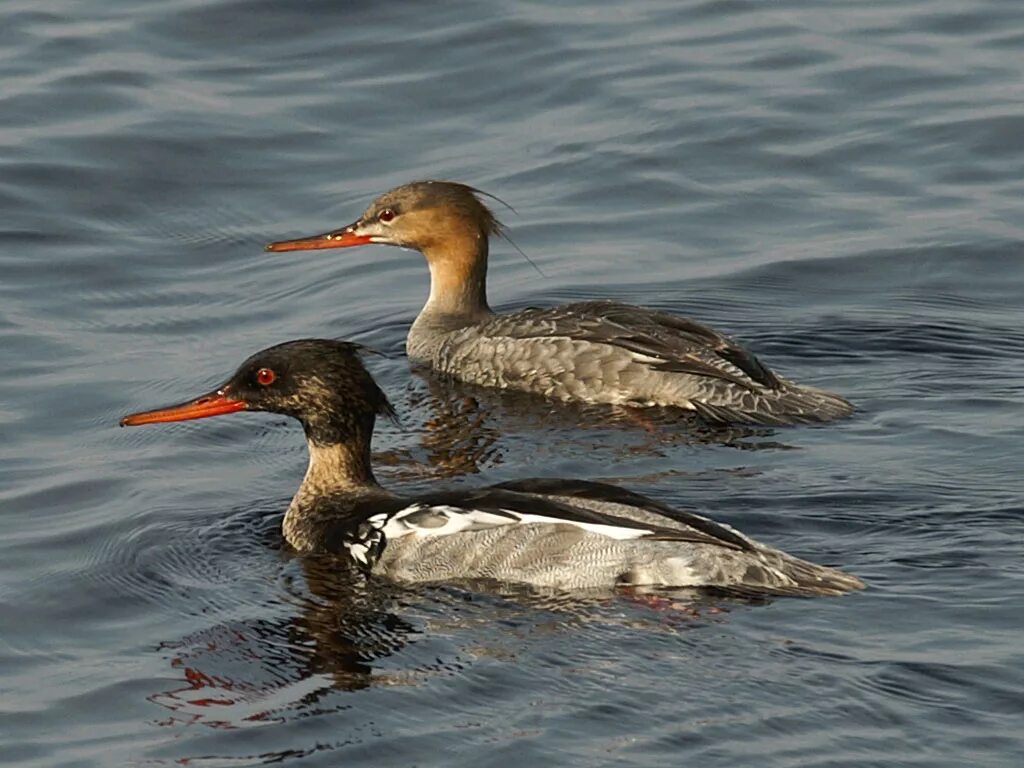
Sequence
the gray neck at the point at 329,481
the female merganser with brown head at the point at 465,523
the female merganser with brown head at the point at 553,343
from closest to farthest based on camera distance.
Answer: the female merganser with brown head at the point at 465,523
the gray neck at the point at 329,481
the female merganser with brown head at the point at 553,343

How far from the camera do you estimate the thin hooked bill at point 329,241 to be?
1410cm

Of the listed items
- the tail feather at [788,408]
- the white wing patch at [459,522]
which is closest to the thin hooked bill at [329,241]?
the tail feather at [788,408]

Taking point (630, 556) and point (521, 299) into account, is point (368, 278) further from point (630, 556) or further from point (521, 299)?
point (630, 556)

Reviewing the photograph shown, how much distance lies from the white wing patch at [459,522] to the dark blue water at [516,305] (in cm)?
34

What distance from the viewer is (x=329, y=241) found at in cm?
1427

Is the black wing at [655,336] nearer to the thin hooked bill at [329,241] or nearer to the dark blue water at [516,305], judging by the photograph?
the dark blue water at [516,305]

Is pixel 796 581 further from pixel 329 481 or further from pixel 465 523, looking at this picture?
pixel 329 481

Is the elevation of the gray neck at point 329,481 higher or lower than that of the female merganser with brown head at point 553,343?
lower

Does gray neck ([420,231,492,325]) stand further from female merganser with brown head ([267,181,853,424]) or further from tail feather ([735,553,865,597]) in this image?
tail feather ([735,553,865,597])

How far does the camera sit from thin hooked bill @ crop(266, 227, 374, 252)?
1410 cm

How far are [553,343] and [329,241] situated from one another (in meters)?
1.98

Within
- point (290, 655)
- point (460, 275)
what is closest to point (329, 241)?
point (460, 275)

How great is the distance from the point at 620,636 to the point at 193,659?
6.00 feet

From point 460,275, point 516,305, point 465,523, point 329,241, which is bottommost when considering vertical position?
point 465,523
